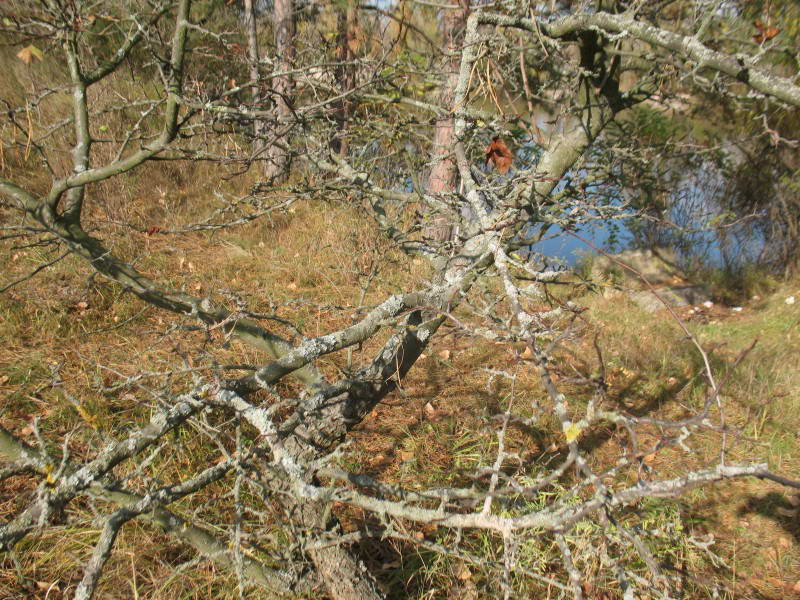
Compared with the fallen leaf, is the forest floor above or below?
below

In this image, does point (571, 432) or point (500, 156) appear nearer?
point (571, 432)

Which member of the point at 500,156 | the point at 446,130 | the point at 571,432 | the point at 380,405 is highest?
the point at 500,156

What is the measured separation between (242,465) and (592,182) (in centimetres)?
258

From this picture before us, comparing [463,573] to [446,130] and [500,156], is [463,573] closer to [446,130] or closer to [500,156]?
[500,156]

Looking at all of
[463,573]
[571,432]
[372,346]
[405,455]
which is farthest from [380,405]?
[571,432]

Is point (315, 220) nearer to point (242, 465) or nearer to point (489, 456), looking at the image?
point (489, 456)

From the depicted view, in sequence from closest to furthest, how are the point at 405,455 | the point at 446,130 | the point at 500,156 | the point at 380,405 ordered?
1. the point at 500,156
2. the point at 405,455
3. the point at 380,405
4. the point at 446,130

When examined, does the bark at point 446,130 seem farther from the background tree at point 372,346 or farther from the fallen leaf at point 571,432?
the fallen leaf at point 571,432

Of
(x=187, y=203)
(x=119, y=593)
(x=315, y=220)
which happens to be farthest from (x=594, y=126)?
(x=187, y=203)

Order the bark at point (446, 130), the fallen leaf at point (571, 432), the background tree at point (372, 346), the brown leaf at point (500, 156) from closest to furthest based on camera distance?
the fallen leaf at point (571, 432) → the background tree at point (372, 346) → the brown leaf at point (500, 156) → the bark at point (446, 130)

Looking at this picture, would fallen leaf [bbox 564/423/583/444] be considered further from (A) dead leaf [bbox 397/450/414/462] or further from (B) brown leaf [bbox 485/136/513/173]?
(A) dead leaf [bbox 397/450/414/462]

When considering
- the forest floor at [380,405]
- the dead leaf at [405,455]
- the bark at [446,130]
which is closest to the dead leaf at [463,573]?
the forest floor at [380,405]

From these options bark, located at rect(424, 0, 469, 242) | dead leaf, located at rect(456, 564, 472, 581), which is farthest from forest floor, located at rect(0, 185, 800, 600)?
bark, located at rect(424, 0, 469, 242)

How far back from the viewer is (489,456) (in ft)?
9.82
